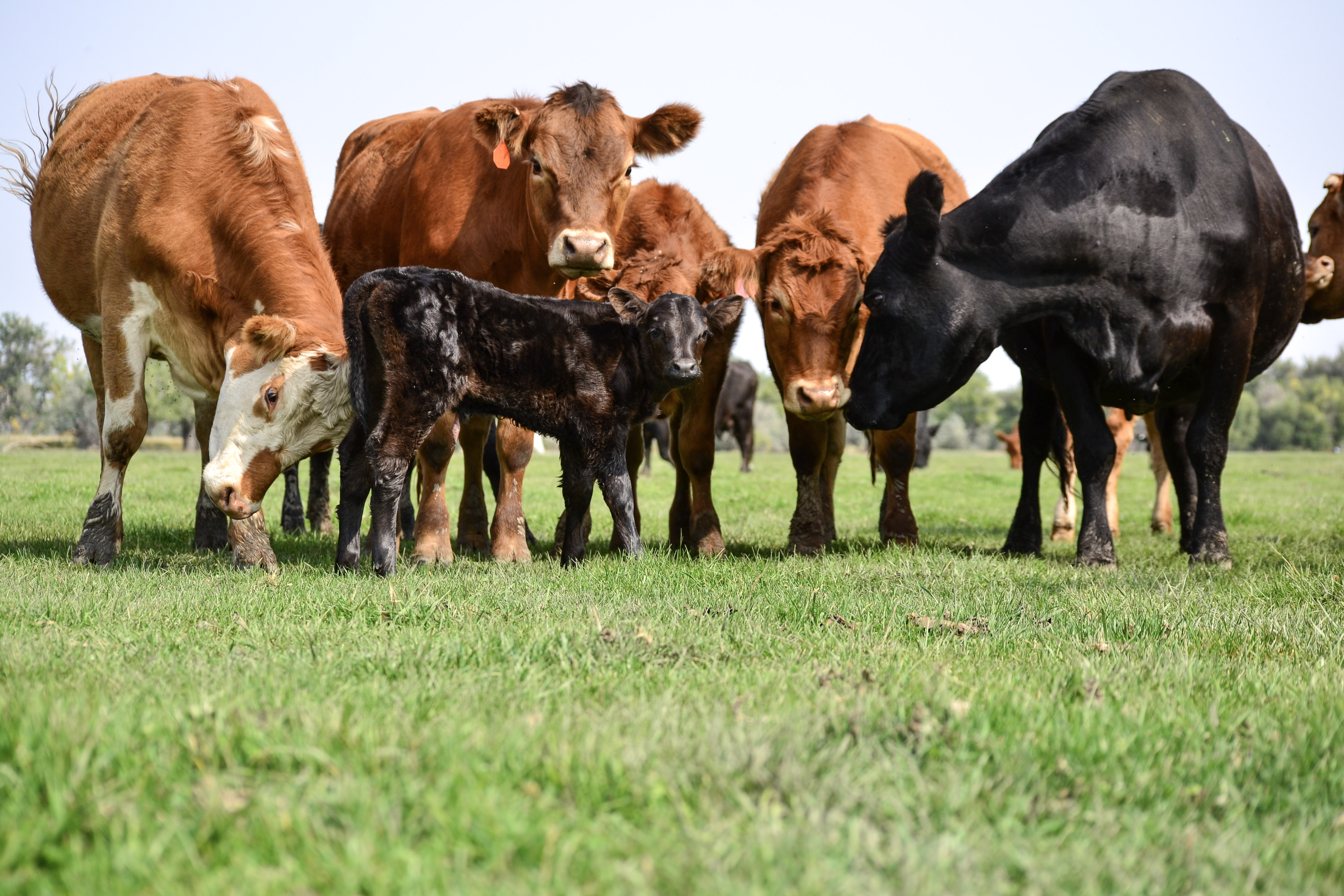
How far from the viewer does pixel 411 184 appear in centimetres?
709

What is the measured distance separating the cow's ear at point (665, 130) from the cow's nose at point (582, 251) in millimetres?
1120

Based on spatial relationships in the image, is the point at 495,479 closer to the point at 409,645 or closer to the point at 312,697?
the point at 409,645

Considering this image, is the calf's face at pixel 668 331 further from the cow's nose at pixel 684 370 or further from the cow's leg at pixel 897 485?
the cow's leg at pixel 897 485

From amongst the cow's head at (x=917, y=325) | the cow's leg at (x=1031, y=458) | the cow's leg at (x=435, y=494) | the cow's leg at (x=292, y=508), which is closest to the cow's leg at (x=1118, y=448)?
the cow's leg at (x=1031, y=458)

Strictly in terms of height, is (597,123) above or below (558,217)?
above

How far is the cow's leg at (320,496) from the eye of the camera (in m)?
8.81

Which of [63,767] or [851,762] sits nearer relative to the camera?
[63,767]

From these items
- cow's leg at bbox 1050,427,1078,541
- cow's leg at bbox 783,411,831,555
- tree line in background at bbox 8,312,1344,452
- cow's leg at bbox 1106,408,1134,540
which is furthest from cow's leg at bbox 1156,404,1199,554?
tree line in background at bbox 8,312,1344,452

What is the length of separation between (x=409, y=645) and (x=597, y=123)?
4.04m

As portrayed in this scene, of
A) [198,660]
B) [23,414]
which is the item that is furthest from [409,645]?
[23,414]

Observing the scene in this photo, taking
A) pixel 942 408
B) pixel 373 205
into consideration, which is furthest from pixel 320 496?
pixel 942 408

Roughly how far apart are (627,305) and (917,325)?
1.70m

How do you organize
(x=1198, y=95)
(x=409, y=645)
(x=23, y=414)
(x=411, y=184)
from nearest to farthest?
(x=409, y=645)
(x=1198, y=95)
(x=411, y=184)
(x=23, y=414)

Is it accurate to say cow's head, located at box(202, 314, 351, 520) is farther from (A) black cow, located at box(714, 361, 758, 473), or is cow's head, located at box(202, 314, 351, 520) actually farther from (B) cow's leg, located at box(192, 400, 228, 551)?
(A) black cow, located at box(714, 361, 758, 473)
